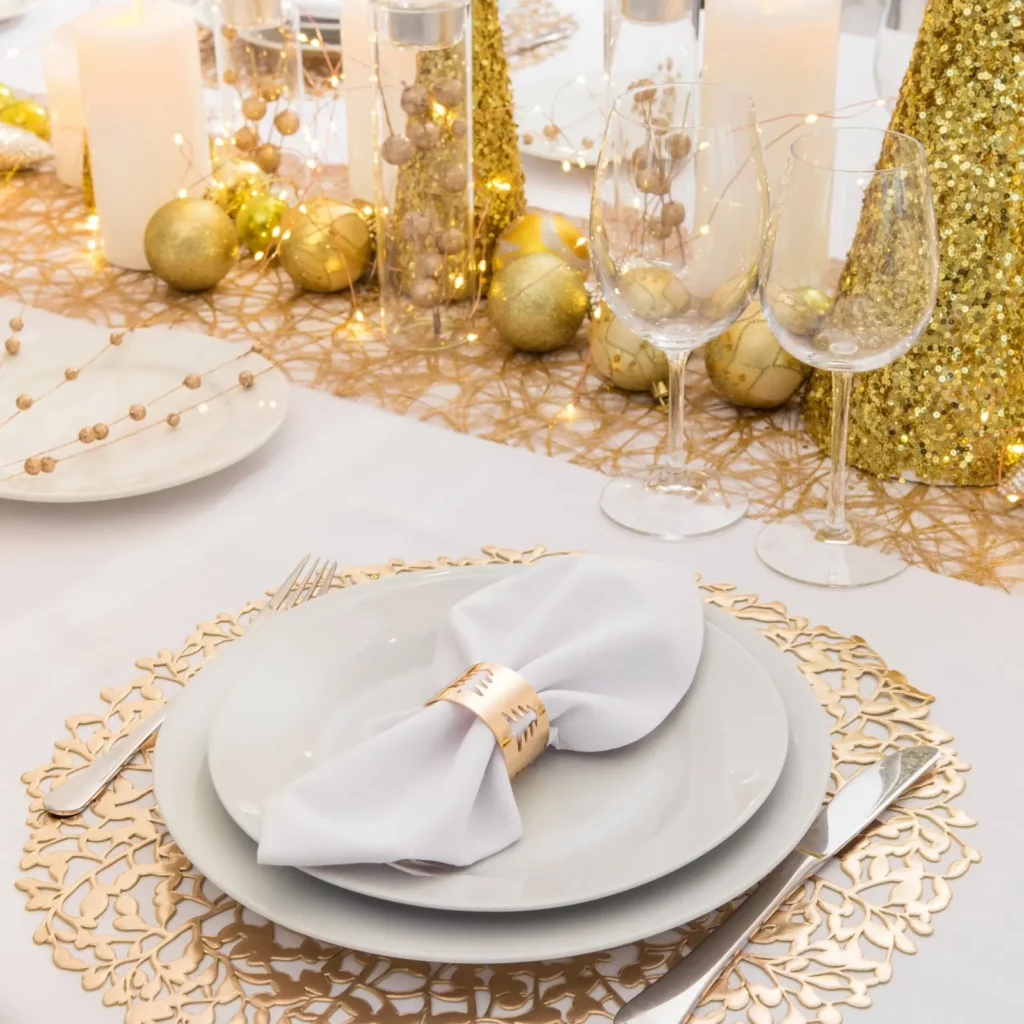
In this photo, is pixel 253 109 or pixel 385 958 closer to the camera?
pixel 385 958

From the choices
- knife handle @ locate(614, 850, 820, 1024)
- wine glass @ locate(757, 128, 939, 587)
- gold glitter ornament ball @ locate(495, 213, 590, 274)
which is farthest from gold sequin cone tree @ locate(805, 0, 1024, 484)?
knife handle @ locate(614, 850, 820, 1024)

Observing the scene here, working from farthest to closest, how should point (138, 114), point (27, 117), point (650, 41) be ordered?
1. point (27, 117)
2. point (138, 114)
3. point (650, 41)

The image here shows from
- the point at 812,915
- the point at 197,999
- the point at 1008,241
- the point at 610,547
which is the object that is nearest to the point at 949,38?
the point at 1008,241

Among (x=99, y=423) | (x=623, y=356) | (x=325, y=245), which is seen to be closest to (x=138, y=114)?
(x=325, y=245)

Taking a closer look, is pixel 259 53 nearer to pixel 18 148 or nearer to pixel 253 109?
pixel 253 109

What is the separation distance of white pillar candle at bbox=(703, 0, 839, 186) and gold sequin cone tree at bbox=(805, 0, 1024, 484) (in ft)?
0.52

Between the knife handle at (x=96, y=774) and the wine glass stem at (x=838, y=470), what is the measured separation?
16.7 inches

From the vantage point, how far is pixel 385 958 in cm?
56

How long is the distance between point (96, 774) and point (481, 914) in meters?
0.22

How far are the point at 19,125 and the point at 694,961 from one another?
1.29m

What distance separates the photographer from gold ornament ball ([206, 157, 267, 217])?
4.37ft

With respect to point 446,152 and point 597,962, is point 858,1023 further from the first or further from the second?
point 446,152

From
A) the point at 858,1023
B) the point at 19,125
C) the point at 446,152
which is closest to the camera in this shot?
the point at 858,1023

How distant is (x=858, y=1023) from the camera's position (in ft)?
1.74
